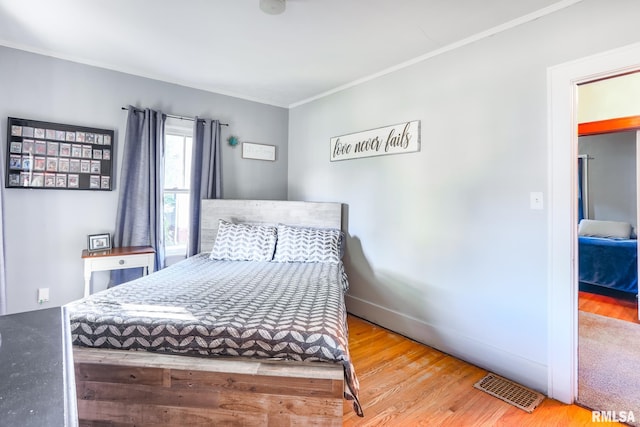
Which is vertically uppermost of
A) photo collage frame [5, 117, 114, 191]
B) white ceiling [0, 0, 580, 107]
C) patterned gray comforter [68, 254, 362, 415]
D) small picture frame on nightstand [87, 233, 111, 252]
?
white ceiling [0, 0, 580, 107]

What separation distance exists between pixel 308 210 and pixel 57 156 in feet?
7.28

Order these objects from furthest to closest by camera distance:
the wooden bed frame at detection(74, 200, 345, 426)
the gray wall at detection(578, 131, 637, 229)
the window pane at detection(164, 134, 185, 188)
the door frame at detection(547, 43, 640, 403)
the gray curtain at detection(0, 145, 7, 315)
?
1. the gray wall at detection(578, 131, 637, 229)
2. the window pane at detection(164, 134, 185, 188)
3. the gray curtain at detection(0, 145, 7, 315)
4. the door frame at detection(547, 43, 640, 403)
5. the wooden bed frame at detection(74, 200, 345, 426)

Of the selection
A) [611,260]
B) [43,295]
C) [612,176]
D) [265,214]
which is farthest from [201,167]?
[612,176]

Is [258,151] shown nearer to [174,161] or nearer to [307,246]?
[174,161]

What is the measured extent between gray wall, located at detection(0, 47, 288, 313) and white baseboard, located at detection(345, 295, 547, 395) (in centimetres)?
255

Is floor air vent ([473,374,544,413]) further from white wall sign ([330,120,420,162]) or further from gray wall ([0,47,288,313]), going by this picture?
gray wall ([0,47,288,313])

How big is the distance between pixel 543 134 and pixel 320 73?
1876 mm

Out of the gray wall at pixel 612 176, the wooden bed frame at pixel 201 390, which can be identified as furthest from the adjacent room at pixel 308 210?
the gray wall at pixel 612 176

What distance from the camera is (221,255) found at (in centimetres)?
289

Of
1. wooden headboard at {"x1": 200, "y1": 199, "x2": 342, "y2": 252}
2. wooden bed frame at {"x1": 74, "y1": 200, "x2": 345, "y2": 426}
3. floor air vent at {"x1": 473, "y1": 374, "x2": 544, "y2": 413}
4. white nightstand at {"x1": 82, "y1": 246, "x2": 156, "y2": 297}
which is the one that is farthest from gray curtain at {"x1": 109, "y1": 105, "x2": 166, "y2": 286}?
floor air vent at {"x1": 473, "y1": 374, "x2": 544, "y2": 413}

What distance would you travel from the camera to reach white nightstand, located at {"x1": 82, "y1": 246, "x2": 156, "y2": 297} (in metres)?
2.58

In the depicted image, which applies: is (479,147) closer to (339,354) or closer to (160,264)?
(339,354)

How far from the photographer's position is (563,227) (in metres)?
1.81

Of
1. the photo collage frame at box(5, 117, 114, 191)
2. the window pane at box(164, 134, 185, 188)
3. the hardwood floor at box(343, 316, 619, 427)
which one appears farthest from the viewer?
the window pane at box(164, 134, 185, 188)
